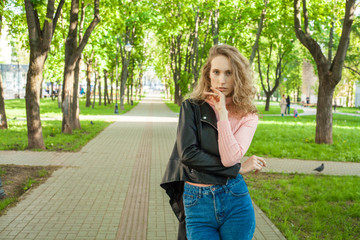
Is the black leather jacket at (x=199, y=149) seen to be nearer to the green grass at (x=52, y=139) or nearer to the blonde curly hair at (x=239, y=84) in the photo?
the blonde curly hair at (x=239, y=84)

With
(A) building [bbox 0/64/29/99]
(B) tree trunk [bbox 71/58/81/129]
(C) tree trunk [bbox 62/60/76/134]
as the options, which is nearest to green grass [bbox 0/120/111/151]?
(B) tree trunk [bbox 71/58/81/129]

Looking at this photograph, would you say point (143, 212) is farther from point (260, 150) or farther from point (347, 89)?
point (347, 89)

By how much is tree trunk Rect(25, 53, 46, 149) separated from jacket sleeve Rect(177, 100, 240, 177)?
897 cm

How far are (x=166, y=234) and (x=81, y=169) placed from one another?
433cm

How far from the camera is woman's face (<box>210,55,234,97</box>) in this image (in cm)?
219

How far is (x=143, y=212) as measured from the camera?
555 centimetres

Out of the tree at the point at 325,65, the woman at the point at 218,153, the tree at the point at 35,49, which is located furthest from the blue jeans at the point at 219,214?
the tree at the point at 325,65

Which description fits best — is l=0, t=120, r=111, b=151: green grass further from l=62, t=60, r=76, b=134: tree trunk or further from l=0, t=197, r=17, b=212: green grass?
l=0, t=197, r=17, b=212: green grass

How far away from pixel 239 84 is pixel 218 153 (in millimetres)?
420

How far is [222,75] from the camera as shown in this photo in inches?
86.3

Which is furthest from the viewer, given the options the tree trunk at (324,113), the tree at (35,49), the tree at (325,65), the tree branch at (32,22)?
the tree trunk at (324,113)

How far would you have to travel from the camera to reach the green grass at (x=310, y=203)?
196 inches

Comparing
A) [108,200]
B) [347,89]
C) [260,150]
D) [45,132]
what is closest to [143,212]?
[108,200]

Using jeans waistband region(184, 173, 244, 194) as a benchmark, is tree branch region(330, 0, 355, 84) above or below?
above
